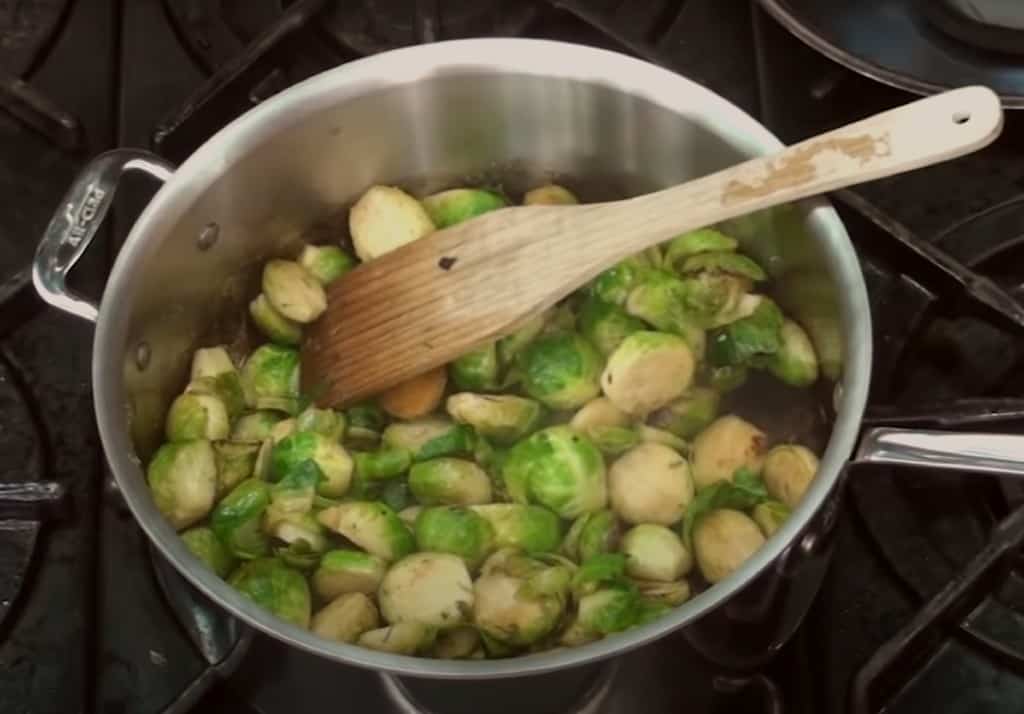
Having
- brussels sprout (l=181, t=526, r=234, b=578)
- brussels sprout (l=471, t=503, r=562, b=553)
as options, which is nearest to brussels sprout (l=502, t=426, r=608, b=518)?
brussels sprout (l=471, t=503, r=562, b=553)

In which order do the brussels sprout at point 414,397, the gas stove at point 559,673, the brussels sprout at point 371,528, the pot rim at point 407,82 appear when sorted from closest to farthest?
the pot rim at point 407,82, the gas stove at point 559,673, the brussels sprout at point 371,528, the brussels sprout at point 414,397

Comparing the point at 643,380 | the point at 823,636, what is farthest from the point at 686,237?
the point at 823,636

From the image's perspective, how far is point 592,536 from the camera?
0.98 meters

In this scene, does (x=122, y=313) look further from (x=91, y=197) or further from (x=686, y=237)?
(x=686, y=237)

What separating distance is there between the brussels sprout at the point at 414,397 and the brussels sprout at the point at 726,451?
216 mm

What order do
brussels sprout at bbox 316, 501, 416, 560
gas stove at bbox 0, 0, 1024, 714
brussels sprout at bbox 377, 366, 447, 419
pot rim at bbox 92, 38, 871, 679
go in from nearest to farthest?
pot rim at bbox 92, 38, 871, 679 → gas stove at bbox 0, 0, 1024, 714 → brussels sprout at bbox 316, 501, 416, 560 → brussels sprout at bbox 377, 366, 447, 419

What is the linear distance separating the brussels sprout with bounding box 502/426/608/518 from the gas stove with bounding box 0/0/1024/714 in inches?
7.3

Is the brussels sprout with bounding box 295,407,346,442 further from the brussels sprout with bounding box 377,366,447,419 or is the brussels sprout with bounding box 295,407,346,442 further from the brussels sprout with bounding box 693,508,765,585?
the brussels sprout with bounding box 693,508,765,585

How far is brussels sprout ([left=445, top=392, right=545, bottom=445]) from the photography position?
105 centimetres

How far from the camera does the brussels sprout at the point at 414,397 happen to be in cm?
108

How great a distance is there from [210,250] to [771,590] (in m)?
0.53

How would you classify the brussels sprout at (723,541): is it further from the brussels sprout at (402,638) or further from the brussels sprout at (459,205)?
the brussels sprout at (459,205)

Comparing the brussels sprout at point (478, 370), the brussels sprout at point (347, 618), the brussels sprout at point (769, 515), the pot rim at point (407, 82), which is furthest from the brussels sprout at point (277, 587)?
the brussels sprout at point (769, 515)

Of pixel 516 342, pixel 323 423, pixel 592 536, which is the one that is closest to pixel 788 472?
pixel 592 536
